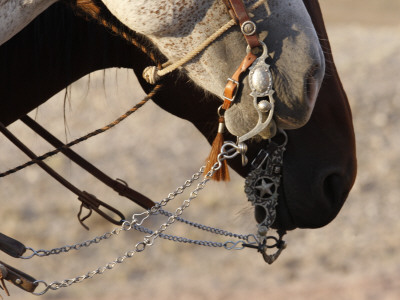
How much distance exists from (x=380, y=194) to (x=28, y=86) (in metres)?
5.76

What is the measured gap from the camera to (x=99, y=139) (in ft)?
28.3

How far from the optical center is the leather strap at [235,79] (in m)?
1.84

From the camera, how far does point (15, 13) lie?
1873 mm

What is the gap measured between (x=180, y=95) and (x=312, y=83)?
0.65 meters

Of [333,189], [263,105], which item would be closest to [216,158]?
[263,105]

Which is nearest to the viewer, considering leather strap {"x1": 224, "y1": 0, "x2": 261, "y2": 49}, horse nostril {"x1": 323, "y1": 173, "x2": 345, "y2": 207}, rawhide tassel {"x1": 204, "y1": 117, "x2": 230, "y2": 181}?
leather strap {"x1": 224, "y1": 0, "x2": 261, "y2": 49}

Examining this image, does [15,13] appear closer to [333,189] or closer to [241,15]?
[241,15]

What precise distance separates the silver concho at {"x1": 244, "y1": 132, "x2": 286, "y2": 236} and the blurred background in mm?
3228

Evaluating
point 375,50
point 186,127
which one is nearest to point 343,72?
point 375,50

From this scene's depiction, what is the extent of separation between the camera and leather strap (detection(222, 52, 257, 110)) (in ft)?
6.03

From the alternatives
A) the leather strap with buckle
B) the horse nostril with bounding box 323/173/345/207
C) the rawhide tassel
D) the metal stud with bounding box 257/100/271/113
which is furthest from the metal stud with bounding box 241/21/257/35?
the horse nostril with bounding box 323/173/345/207

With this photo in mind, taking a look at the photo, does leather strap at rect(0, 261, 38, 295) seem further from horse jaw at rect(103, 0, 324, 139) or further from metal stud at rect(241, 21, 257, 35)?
metal stud at rect(241, 21, 257, 35)

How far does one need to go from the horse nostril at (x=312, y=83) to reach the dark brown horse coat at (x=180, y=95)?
458 millimetres

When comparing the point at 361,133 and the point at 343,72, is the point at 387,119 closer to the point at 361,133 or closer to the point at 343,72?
the point at 361,133
